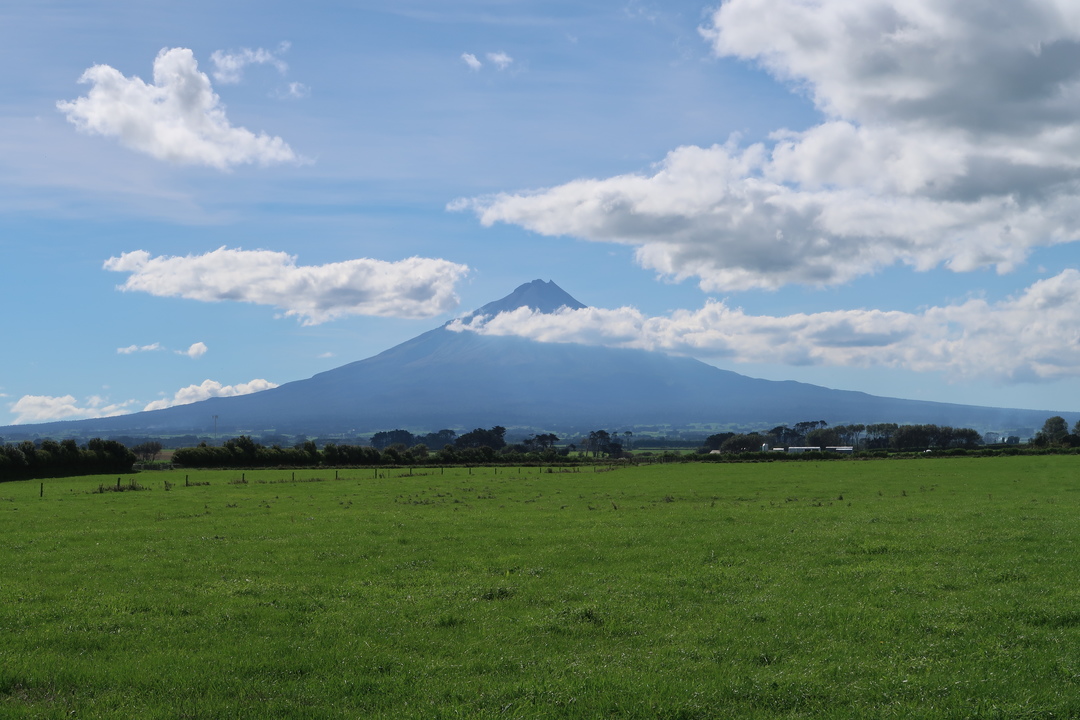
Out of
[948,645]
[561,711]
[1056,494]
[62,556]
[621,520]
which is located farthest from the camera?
[1056,494]

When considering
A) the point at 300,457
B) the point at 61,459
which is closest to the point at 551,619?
the point at 61,459

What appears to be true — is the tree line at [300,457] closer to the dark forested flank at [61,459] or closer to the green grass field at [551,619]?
the dark forested flank at [61,459]

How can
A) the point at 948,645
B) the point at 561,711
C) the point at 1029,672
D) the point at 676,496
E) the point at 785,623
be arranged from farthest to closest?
the point at 676,496, the point at 785,623, the point at 948,645, the point at 1029,672, the point at 561,711

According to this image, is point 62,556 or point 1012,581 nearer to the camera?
point 1012,581

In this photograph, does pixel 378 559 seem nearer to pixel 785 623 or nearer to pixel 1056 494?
pixel 785 623

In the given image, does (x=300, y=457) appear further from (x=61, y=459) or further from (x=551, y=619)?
(x=551, y=619)

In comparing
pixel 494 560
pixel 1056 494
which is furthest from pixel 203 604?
pixel 1056 494

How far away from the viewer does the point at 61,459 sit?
A: 84438mm

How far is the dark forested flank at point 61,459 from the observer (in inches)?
3086

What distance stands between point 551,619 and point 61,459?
293 ft

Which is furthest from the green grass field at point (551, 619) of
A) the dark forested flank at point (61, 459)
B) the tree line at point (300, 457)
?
the tree line at point (300, 457)

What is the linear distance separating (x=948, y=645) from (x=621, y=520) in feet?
58.5

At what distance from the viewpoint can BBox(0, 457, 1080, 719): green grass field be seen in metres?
10.5

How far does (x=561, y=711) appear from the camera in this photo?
33.0 ft
